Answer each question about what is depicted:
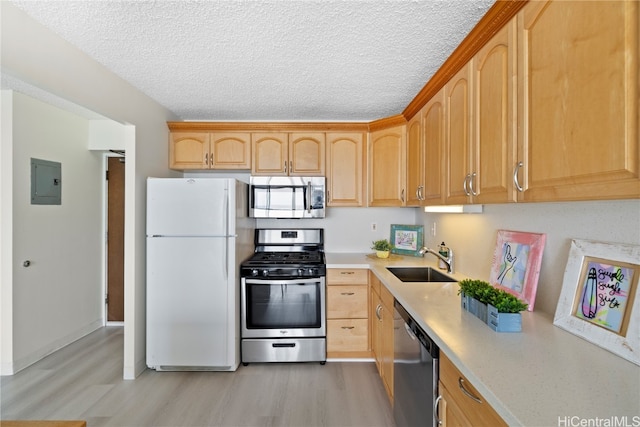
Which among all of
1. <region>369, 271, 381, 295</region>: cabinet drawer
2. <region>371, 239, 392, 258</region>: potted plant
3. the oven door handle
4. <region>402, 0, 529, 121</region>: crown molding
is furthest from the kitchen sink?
<region>402, 0, 529, 121</region>: crown molding

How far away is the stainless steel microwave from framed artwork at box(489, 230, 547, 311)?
1698 millimetres

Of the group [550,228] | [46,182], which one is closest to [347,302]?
[550,228]

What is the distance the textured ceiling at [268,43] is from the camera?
1516 mm

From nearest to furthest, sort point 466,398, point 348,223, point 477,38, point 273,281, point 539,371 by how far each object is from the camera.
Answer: point 539,371 < point 466,398 < point 477,38 < point 273,281 < point 348,223

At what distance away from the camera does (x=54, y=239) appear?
3.03 metres

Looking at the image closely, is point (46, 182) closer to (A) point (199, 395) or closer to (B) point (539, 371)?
(A) point (199, 395)

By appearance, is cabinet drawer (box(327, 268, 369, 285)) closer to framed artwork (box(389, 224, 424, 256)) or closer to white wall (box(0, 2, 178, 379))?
framed artwork (box(389, 224, 424, 256))

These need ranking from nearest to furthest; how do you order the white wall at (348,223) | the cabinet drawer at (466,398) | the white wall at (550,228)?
the cabinet drawer at (466,398) < the white wall at (550,228) < the white wall at (348,223)

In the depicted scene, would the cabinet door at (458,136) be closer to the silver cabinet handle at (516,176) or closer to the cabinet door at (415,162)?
the silver cabinet handle at (516,176)

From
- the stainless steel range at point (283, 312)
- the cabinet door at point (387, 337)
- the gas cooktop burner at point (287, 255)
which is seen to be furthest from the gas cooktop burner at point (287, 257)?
the cabinet door at point (387, 337)

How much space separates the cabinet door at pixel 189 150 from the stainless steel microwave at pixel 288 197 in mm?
583

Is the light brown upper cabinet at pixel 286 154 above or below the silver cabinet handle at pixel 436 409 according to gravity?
above

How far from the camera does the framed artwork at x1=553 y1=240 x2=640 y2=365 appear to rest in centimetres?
99

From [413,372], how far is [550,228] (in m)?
0.93
